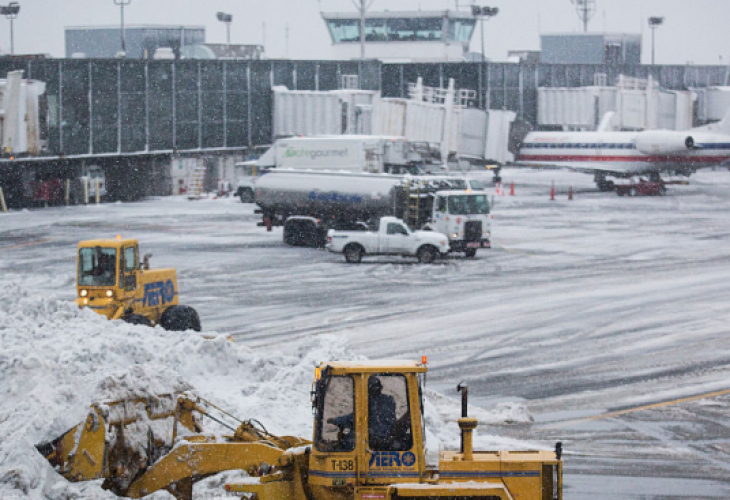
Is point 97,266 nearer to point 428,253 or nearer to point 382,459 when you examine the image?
point 382,459

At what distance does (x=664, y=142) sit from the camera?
67.7 m

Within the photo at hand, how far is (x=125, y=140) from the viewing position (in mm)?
63594

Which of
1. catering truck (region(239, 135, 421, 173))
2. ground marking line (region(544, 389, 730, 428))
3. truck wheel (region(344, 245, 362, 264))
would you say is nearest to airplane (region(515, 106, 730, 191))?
catering truck (region(239, 135, 421, 173))

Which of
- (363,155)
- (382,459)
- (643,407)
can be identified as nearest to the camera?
(382,459)

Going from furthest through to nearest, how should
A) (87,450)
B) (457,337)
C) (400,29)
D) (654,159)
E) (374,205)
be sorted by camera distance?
(400,29) < (654,159) < (374,205) < (457,337) < (87,450)

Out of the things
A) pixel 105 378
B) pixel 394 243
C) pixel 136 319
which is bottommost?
pixel 136 319

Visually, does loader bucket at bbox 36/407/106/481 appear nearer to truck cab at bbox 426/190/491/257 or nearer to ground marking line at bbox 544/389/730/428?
ground marking line at bbox 544/389/730/428

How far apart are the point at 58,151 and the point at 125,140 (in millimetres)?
5271

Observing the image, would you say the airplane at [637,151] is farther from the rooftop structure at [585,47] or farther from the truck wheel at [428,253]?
the rooftop structure at [585,47]

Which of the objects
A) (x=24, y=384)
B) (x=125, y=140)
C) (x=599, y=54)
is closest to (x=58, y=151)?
(x=125, y=140)

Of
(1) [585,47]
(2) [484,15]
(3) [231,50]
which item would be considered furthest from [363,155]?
(1) [585,47]

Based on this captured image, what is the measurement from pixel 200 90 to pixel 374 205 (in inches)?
1231

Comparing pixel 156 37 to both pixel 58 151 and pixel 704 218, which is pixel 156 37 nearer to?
pixel 58 151

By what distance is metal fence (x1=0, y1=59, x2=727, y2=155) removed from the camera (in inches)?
2366
